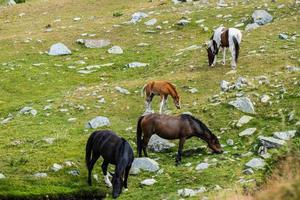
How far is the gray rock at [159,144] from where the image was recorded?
1798 centimetres

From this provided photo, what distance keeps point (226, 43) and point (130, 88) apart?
4.88 m

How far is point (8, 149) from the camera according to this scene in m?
18.3

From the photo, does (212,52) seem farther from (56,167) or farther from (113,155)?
(113,155)

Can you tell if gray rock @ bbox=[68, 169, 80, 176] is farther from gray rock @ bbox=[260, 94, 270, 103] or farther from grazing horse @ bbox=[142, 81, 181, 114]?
gray rock @ bbox=[260, 94, 270, 103]

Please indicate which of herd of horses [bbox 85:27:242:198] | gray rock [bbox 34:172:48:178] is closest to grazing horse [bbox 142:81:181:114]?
herd of horses [bbox 85:27:242:198]

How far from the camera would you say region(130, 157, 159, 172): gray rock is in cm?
1630

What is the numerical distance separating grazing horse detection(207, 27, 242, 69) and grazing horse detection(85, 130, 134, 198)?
10944mm

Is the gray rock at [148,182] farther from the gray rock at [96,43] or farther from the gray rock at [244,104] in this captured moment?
the gray rock at [96,43]

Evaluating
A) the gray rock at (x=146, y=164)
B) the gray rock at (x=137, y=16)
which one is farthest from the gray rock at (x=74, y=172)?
the gray rock at (x=137, y=16)

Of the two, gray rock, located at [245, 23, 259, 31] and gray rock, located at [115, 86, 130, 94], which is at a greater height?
gray rock, located at [115, 86, 130, 94]

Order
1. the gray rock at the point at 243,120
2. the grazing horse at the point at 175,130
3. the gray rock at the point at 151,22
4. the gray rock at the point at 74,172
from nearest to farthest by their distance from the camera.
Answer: the gray rock at the point at 74,172 < the grazing horse at the point at 175,130 < the gray rock at the point at 243,120 < the gray rock at the point at 151,22

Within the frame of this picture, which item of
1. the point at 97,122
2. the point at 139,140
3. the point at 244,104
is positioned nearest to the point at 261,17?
the point at 244,104

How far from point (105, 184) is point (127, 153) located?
1.43 m

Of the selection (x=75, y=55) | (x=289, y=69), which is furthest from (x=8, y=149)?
(x=75, y=55)
